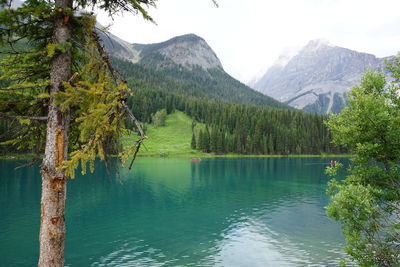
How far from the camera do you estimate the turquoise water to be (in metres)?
24.2

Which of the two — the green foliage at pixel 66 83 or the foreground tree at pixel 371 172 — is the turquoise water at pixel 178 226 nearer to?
→ the foreground tree at pixel 371 172

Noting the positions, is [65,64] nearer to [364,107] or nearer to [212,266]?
[364,107]

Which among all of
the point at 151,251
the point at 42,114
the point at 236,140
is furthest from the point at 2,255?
the point at 236,140

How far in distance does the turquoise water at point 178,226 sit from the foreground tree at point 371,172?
31.6 feet

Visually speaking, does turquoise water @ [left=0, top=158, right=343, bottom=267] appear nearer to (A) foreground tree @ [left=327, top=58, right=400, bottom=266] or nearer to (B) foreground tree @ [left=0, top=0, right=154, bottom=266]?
(A) foreground tree @ [left=327, top=58, right=400, bottom=266]

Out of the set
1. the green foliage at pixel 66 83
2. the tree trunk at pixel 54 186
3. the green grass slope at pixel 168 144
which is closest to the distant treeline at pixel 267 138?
the green grass slope at pixel 168 144

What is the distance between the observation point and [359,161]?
53.2 ft

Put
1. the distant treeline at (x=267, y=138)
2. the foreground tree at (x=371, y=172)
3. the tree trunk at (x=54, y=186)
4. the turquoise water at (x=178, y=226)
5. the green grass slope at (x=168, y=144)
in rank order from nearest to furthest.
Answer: the tree trunk at (x=54, y=186) → the foreground tree at (x=371, y=172) → the turquoise water at (x=178, y=226) → the green grass slope at (x=168, y=144) → the distant treeline at (x=267, y=138)

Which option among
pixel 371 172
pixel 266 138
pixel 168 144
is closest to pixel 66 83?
pixel 371 172

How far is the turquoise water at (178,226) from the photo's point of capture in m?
24.2

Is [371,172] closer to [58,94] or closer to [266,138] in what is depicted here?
[58,94]

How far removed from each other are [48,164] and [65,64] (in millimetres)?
3125

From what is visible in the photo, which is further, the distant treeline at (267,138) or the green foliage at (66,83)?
the distant treeline at (267,138)

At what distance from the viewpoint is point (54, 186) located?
313 inches
